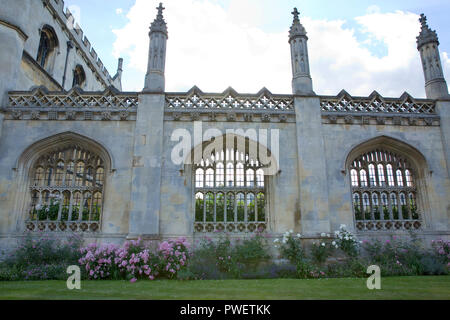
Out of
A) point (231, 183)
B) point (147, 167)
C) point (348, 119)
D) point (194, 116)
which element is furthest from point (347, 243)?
point (147, 167)

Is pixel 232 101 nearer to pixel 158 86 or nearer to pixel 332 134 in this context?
pixel 158 86

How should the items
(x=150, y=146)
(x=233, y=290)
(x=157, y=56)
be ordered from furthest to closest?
A: (x=157, y=56)
(x=150, y=146)
(x=233, y=290)

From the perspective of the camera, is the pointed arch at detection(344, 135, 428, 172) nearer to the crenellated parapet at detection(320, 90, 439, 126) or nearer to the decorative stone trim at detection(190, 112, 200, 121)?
the crenellated parapet at detection(320, 90, 439, 126)

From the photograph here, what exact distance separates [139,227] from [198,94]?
5.54 metres

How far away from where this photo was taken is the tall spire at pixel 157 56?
12.5 metres

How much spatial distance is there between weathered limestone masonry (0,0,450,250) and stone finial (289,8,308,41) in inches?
19.6

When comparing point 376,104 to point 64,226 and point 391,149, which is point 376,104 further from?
point 64,226

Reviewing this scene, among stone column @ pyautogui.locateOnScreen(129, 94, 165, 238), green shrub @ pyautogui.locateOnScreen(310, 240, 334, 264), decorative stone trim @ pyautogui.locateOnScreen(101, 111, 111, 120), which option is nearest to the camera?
green shrub @ pyautogui.locateOnScreen(310, 240, 334, 264)

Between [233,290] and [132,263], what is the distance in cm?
352

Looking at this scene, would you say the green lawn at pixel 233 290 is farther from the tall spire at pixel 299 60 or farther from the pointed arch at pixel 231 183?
the tall spire at pixel 299 60

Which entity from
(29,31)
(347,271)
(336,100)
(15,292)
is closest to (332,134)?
(336,100)

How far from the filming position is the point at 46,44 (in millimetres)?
17672

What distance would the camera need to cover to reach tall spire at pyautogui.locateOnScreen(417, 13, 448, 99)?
43.5 ft

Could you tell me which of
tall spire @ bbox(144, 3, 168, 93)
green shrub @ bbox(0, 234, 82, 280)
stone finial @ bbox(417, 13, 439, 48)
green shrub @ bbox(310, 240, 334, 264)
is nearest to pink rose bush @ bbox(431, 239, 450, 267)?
green shrub @ bbox(310, 240, 334, 264)
